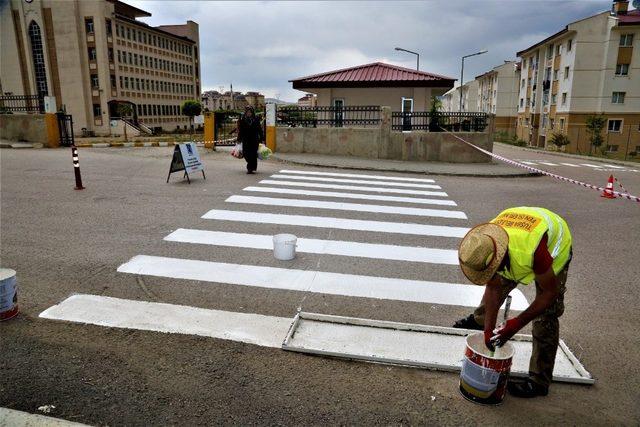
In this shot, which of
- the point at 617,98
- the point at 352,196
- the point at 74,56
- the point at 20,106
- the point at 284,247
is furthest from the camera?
the point at 74,56

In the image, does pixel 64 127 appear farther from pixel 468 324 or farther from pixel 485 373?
pixel 485 373

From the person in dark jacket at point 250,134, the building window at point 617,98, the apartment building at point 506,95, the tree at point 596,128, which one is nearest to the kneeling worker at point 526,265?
the person in dark jacket at point 250,134

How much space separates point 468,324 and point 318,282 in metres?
2.00

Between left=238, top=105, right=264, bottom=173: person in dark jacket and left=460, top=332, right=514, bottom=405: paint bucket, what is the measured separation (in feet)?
35.2

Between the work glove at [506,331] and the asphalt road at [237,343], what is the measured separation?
580 mm

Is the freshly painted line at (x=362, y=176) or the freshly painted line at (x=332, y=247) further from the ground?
the freshly painted line at (x=362, y=176)

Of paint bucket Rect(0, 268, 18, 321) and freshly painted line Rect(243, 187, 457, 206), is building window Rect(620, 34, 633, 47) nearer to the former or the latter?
freshly painted line Rect(243, 187, 457, 206)

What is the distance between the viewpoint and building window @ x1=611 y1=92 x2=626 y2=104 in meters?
42.8

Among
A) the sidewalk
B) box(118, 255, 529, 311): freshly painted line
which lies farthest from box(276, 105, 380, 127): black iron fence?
box(118, 255, 529, 311): freshly painted line

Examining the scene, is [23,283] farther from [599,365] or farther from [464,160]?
[464,160]

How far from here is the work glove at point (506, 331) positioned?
312 centimetres

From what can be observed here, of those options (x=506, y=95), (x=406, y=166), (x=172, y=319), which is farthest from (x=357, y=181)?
(x=506, y=95)

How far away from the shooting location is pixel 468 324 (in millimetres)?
4539

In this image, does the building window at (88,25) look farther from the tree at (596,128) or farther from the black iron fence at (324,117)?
the tree at (596,128)
